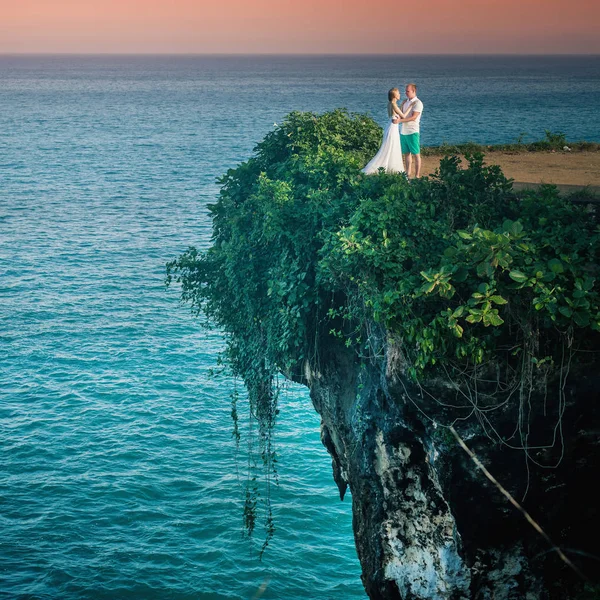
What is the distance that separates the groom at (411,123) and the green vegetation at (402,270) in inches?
75.2

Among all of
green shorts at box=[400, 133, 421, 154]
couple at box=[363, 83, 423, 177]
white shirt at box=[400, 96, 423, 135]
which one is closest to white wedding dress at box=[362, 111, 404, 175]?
couple at box=[363, 83, 423, 177]

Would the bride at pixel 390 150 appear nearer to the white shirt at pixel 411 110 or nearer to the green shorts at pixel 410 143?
the white shirt at pixel 411 110

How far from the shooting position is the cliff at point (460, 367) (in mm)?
12312

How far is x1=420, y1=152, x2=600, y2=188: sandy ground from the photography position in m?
21.4

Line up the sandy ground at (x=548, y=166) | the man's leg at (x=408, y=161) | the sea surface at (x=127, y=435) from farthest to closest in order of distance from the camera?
the sandy ground at (x=548, y=166)
the sea surface at (x=127, y=435)
the man's leg at (x=408, y=161)

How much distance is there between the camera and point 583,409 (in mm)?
12609

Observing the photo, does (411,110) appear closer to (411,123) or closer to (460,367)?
(411,123)

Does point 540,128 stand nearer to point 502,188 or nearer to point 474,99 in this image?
point 474,99

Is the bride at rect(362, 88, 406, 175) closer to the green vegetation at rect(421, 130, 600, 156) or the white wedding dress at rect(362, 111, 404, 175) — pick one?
the white wedding dress at rect(362, 111, 404, 175)

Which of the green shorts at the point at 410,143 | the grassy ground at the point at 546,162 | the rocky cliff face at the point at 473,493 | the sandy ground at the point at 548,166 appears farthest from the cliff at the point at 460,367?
the sandy ground at the point at 548,166

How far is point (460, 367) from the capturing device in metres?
13.0

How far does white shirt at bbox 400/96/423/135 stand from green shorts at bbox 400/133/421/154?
0.17 meters

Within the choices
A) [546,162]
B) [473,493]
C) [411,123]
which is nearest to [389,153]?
[411,123]

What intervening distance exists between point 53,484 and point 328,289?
44.5 feet
